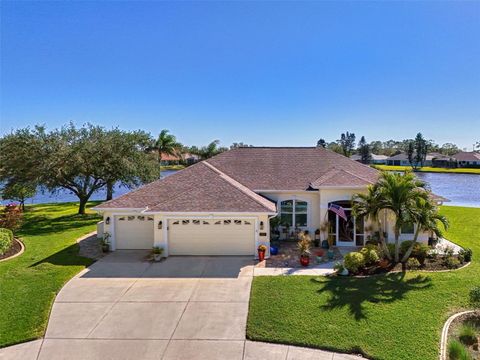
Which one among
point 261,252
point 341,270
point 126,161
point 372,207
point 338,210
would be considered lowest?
point 341,270

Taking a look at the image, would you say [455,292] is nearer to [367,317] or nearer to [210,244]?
[367,317]

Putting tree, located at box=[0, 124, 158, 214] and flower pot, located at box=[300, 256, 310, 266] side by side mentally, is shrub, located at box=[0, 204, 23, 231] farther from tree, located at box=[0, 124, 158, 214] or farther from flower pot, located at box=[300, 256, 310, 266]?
flower pot, located at box=[300, 256, 310, 266]

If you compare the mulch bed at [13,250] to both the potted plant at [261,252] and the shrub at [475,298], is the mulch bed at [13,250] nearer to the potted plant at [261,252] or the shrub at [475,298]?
the potted plant at [261,252]

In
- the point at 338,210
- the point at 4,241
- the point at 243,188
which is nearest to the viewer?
the point at 4,241

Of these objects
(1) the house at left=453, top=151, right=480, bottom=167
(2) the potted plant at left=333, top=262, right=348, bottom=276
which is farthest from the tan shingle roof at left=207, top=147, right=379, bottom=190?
(1) the house at left=453, top=151, right=480, bottom=167

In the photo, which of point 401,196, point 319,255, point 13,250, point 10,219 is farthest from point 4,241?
point 401,196

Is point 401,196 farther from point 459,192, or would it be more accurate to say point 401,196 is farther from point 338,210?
point 459,192

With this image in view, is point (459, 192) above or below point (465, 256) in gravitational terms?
above

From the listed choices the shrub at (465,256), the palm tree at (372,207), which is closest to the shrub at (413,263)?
the palm tree at (372,207)
